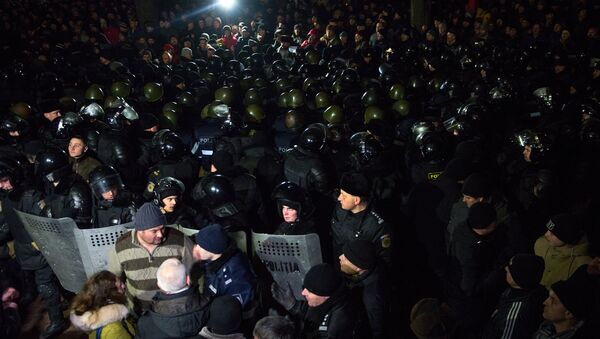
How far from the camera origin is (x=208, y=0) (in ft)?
84.3

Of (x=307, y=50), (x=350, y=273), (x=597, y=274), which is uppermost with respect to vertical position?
(x=307, y=50)

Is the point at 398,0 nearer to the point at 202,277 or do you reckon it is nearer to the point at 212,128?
the point at 212,128

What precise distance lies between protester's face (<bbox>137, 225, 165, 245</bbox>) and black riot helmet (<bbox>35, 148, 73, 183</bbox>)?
2254 mm

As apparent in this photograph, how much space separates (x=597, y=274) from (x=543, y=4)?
15410 millimetres

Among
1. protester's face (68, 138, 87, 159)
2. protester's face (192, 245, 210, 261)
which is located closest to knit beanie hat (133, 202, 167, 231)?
protester's face (192, 245, 210, 261)

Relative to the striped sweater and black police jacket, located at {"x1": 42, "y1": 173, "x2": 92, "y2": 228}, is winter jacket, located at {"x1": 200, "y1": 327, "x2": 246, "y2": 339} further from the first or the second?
black police jacket, located at {"x1": 42, "y1": 173, "x2": 92, "y2": 228}

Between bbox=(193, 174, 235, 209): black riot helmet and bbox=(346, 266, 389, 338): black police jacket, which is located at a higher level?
bbox=(193, 174, 235, 209): black riot helmet

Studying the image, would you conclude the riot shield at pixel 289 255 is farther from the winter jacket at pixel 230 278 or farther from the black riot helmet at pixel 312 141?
the black riot helmet at pixel 312 141

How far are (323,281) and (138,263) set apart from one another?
1918mm

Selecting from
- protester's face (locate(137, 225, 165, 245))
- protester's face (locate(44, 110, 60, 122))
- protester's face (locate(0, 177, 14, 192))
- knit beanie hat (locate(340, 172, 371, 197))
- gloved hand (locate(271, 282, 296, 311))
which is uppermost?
protester's face (locate(44, 110, 60, 122))

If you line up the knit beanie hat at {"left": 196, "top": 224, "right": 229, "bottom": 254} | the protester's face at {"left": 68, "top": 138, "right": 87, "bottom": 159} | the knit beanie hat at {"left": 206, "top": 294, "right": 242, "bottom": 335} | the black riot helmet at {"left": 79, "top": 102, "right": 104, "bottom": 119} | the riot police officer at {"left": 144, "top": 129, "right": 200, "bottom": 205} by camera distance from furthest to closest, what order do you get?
the black riot helmet at {"left": 79, "top": 102, "right": 104, "bottom": 119} < the protester's face at {"left": 68, "top": 138, "right": 87, "bottom": 159} < the riot police officer at {"left": 144, "top": 129, "right": 200, "bottom": 205} < the knit beanie hat at {"left": 196, "top": 224, "right": 229, "bottom": 254} < the knit beanie hat at {"left": 206, "top": 294, "right": 242, "bottom": 335}

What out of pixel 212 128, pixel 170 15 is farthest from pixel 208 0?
pixel 212 128

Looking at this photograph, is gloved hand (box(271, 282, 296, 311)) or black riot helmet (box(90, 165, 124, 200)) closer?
gloved hand (box(271, 282, 296, 311))

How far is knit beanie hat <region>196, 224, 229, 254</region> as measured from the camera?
3814mm
